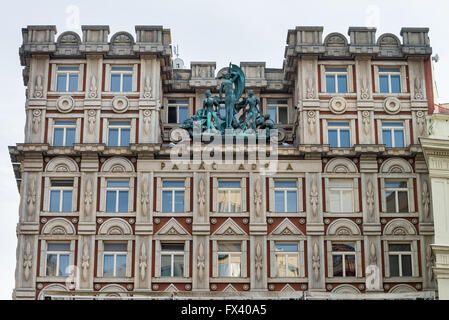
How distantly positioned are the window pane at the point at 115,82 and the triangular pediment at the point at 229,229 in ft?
34.1

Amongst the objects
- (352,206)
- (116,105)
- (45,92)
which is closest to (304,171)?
(352,206)

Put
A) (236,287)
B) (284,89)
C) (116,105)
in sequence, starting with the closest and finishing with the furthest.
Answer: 1. (236,287)
2. (116,105)
3. (284,89)

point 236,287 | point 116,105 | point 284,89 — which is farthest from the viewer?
point 284,89

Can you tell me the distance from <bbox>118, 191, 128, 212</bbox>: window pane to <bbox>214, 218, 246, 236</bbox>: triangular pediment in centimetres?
532

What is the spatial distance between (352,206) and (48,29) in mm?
20776

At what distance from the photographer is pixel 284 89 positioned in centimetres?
5878

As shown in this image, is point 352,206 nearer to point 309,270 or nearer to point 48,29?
point 309,270

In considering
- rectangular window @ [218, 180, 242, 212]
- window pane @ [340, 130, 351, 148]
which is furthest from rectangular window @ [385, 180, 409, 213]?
rectangular window @ [218, 180, 242, 212]

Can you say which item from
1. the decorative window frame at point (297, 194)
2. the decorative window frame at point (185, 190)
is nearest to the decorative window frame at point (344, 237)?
the decorative window frame at point (297, 194)

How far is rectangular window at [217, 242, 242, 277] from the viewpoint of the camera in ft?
169

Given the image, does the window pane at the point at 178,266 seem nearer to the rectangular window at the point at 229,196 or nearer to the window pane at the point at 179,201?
the window pane at the point at 179,201

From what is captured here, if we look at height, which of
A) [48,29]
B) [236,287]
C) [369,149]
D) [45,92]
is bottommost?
[236,287]

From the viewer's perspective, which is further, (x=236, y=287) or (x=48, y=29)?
(x=48, y=29)

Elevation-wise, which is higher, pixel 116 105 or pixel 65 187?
pixel 116 105
